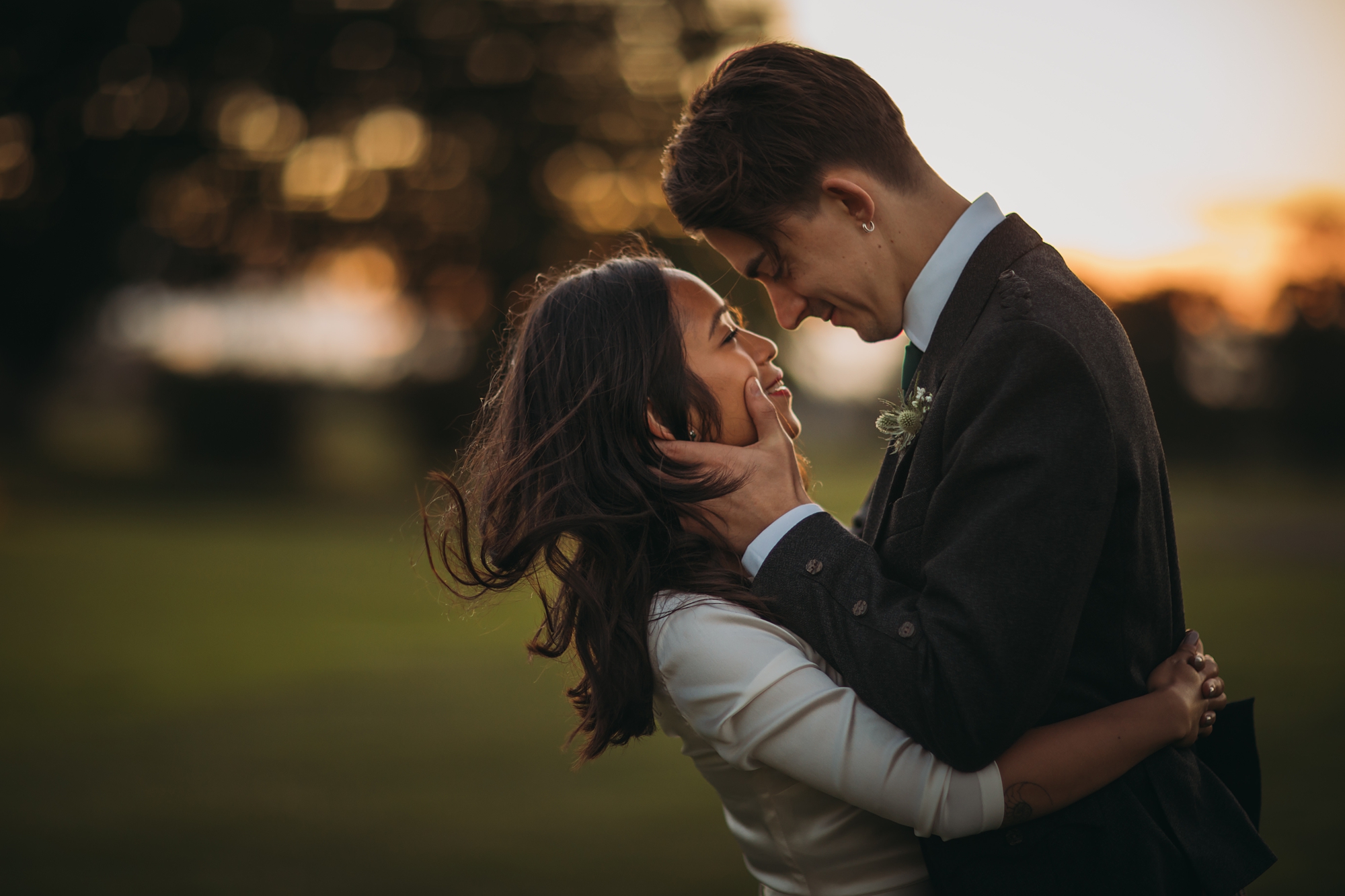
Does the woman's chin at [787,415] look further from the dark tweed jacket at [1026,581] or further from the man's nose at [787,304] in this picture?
the dark tweed jacket at [1026,581]

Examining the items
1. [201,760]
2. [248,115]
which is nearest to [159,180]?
[248,115]

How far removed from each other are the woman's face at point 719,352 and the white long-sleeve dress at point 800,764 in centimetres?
52

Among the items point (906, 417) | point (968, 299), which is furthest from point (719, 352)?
point (968, 299)

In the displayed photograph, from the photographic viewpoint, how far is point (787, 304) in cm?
265

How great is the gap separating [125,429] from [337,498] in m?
7.65

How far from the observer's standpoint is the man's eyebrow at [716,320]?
2613mm

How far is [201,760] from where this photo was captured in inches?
311

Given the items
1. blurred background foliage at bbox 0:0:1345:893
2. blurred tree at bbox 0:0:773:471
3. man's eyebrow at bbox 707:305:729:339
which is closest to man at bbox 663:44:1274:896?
man's eyebrow at bbox 707:305:729:339

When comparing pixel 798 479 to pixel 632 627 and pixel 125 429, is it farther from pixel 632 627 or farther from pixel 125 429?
pixel 125 429

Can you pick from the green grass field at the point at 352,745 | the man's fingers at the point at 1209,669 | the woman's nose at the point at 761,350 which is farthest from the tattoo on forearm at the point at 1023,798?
the green grass field at the point at 352,745

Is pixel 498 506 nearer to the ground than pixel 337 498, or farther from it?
farther from it

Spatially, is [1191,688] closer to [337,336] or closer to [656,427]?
[656,427]

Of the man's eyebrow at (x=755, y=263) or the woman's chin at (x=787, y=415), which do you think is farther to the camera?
the woman's chin at (x=787, y=415)

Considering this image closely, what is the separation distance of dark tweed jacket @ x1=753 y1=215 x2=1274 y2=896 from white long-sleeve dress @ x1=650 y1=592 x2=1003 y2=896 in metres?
0.07
